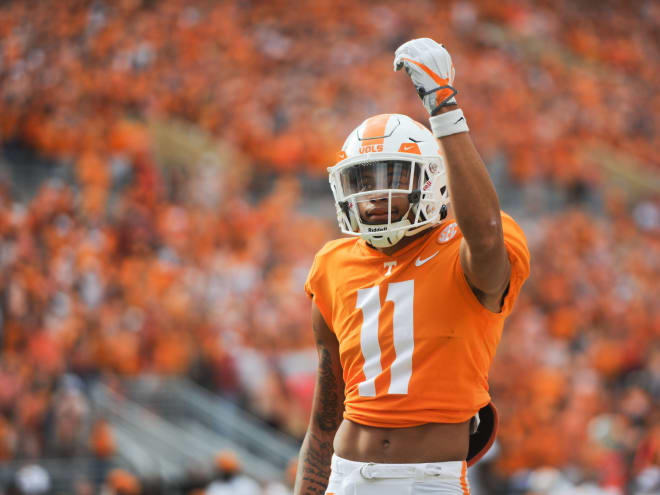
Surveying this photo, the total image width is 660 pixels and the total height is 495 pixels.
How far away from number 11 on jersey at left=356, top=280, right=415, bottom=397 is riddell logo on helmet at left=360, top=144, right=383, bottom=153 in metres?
0.32

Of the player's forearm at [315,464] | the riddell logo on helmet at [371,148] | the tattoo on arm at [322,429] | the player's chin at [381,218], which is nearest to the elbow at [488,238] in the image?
the player's chin at [381,218]

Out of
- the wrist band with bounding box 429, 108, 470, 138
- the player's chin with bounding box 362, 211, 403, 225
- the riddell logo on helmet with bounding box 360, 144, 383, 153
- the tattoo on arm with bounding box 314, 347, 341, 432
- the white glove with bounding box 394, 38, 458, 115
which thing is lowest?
the tattoo on arm with bounding box 314, 347, 341, 432

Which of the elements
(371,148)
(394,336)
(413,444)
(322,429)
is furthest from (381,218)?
(322,429)

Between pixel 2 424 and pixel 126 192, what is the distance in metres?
3.41

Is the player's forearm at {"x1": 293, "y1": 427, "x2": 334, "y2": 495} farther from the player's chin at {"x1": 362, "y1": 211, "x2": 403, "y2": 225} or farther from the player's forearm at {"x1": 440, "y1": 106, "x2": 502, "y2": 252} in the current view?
the player's forearm at {"x1": 440, "y1": 106, "x2": 502, "y2": 252}

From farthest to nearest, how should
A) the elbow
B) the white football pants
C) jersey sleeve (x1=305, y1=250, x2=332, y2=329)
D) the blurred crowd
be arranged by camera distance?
the blurred crowd, jersey sleeve (x1=305, y1=250, x2=332, y2=329), the white football pants, the elbow

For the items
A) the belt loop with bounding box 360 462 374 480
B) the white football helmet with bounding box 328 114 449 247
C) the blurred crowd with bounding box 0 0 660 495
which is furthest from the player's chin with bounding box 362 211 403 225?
the blurred crowd with bounding box 0 0 660 495

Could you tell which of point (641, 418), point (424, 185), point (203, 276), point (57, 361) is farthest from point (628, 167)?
point (424, 185)

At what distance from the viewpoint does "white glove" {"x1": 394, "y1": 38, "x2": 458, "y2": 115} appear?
181cm

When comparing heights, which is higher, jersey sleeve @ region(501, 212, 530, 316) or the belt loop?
jersey sleeve @ region(501, 212, 530, 316)

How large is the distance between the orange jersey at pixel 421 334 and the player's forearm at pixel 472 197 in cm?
11

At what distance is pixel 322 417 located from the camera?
2309 millimetres

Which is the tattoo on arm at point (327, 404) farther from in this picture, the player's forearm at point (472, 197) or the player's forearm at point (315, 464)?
the player's forearm at point (472, 197)

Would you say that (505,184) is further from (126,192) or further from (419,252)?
(419,252)
